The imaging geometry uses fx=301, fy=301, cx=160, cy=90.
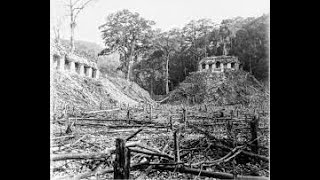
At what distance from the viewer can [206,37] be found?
2.96m

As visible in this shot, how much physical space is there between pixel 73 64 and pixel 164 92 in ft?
3.72

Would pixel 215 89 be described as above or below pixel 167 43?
below

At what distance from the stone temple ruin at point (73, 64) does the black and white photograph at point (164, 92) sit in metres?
0.02

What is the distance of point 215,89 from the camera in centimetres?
299

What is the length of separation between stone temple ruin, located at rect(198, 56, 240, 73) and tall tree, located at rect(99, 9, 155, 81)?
61 cm

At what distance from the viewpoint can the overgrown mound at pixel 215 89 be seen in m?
2.88

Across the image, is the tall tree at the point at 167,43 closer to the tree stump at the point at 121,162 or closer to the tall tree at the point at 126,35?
the tall tree at the point at 126,35

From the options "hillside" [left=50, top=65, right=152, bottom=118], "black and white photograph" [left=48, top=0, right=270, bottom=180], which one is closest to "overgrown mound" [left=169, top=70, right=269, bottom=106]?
"black and white photograph" [left=48, top=0, right=270, bottom=180]

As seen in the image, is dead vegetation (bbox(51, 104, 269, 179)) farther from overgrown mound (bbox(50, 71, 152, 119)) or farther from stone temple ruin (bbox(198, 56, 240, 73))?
Answer: stone temple ruin (bbox(198, 56, 240, 73))

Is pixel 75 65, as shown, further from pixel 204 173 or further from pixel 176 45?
pixel 204 173

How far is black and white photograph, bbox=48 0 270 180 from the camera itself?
2.55 metres

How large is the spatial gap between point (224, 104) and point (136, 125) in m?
0.87

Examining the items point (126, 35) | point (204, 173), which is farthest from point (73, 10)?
point (204, 173)
